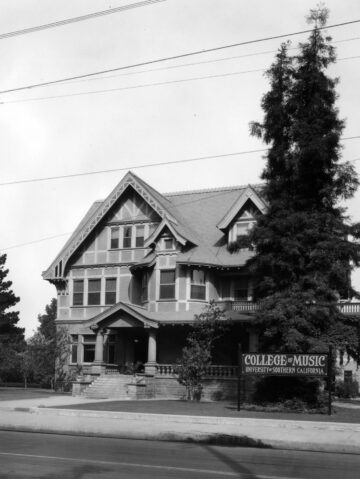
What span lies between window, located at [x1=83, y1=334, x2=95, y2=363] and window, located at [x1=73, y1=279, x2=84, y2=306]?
86.1 inches

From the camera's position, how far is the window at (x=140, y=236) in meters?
40.0

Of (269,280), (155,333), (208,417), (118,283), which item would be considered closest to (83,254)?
(118,283)

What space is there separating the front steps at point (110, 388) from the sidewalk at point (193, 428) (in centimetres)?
989

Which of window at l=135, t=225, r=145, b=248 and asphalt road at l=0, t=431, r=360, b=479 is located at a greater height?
window at l=135, t=225, r=145, b=248

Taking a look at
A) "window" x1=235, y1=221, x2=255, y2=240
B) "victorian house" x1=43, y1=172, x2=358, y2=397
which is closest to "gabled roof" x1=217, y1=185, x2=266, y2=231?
"victorian house" x1=43, y1=172, x2=358, y2=397

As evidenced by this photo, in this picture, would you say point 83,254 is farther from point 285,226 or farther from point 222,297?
point 285,226

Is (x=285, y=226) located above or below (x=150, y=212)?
below

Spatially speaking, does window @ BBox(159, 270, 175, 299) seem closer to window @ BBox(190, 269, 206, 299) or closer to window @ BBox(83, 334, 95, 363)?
window @ BBox(190, 269, 206, 299)

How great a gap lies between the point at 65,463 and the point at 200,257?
25552 mm

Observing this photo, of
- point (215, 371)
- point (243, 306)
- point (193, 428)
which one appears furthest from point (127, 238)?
point (193, 428)

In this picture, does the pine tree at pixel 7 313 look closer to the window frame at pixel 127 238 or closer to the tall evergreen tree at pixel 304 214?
the window frame at pixel 127 238

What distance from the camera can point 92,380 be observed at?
3566cm

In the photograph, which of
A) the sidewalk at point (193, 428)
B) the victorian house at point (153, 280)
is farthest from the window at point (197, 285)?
the sidewalk at point (193, 428)

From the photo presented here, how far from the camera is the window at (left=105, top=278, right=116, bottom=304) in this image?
40.6m
